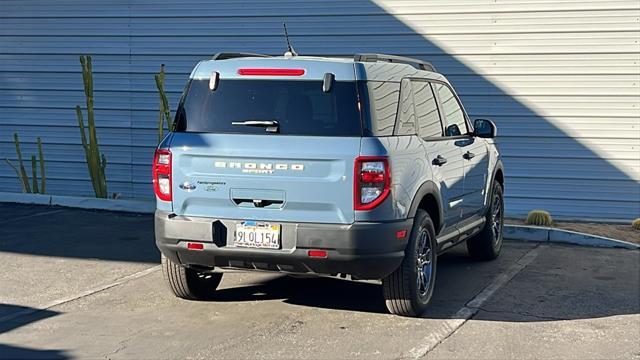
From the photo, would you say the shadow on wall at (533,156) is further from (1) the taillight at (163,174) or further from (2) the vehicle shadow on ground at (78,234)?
(1) the taillight at (163,174)

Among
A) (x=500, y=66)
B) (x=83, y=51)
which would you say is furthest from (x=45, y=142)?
(x=500, y=66)

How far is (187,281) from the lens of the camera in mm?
6820

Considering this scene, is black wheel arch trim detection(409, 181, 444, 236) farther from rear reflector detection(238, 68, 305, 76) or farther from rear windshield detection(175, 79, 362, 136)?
rear reflector detection(238, 68, 305, 76)

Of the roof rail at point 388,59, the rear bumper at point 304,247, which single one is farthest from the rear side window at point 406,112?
the rear bumper at point 304,247

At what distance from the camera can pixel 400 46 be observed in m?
12.2

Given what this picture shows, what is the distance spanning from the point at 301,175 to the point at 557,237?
512 cm

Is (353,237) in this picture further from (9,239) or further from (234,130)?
(9,239)

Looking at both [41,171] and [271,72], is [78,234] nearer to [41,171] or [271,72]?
[41,171]

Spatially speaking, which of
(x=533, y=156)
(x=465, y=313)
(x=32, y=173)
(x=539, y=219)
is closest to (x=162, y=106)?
(x=32, y=173)

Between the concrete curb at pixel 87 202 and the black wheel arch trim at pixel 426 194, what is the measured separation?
5.75 meters

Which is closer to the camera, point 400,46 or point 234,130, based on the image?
point 234,130

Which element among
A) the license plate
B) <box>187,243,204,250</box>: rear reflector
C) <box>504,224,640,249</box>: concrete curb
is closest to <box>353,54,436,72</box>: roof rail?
the license plate

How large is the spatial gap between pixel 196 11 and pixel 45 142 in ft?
11.2

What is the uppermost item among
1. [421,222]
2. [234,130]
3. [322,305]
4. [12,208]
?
[234,130]
